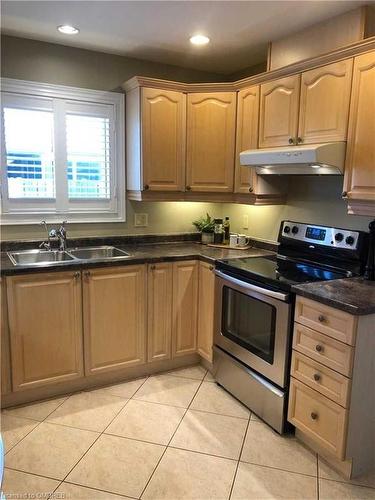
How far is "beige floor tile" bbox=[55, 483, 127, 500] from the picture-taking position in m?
1.82

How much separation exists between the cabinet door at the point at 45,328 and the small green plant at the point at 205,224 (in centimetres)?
133

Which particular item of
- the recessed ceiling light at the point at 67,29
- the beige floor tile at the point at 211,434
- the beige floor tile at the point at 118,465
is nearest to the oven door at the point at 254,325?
the beige floor tile at the point at 211,434

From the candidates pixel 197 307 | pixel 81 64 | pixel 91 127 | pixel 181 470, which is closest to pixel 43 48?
pixel 81 64

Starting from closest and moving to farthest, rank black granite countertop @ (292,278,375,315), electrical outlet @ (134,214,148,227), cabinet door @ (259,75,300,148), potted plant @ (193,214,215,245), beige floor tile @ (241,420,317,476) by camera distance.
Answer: black granite countertop @ (292,278,375,315)
beige floor tile @ (241,420,317,476)
cabinet door @ (259,75,300,148)
electrical outlet @ (134,214,148,227)
potted plant @ (193,214,215,245)

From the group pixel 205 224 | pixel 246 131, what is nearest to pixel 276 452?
pixel 205 224

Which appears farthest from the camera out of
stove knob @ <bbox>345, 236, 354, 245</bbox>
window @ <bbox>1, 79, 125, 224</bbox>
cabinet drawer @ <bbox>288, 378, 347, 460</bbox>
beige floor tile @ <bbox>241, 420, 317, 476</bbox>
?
window @ <bbox>1, 79, 125, 224</bbox>

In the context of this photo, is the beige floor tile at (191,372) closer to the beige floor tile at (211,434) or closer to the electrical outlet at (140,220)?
the beige floor tile at (211,434)

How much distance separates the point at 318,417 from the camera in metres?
2.03

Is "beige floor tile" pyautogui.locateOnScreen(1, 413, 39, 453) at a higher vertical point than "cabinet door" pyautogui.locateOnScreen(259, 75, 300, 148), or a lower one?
lower

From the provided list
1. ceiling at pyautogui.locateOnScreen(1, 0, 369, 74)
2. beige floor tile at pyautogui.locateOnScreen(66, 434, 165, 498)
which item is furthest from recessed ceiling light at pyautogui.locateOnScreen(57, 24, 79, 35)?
beige floor tile at pyautogui.locateOnScreen(66, 434, 165, 498)

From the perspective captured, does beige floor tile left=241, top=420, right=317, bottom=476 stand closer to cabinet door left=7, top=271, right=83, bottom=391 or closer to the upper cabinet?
cabinet door left=7, top=271, right=83, bottom=391

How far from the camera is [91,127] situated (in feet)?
10.2

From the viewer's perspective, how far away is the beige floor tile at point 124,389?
8.93 ft

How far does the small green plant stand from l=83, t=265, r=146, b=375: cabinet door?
909 mm
